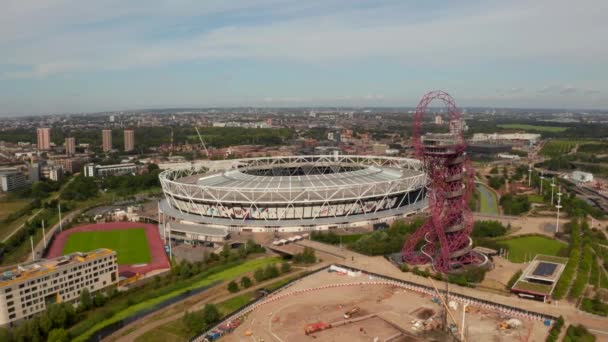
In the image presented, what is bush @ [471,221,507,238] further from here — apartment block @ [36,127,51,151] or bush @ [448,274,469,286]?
apartment block @ [36,127,51,151]

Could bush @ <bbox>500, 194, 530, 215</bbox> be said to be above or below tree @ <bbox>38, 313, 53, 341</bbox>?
above

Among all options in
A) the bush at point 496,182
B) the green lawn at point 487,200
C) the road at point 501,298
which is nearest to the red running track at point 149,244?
the road at point 501,298

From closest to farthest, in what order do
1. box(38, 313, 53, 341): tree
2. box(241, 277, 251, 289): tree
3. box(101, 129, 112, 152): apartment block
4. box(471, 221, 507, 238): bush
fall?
1. box(38, 313, 53, 341): tree
2. box(241, 277, 251, 289): tree
3. box(471, 221, 507, 238): bush
4. box(101, 129, 112, 152): apartment block

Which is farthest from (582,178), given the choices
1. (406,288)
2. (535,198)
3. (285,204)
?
(406,288)

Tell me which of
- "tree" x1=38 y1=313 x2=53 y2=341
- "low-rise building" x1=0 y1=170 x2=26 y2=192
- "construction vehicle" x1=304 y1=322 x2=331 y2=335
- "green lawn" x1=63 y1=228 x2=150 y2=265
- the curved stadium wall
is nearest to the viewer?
"construction vehicle" x1=304 y1=322 x2=331 y2=335

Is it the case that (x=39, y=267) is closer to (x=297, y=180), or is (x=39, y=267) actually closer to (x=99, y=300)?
(x=99, y=300)

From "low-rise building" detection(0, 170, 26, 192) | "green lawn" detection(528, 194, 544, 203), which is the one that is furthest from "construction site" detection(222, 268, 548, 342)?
"low-rise building" detection(0, 170, 26, 192)

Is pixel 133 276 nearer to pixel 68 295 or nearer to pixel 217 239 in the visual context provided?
pixel 68 295
